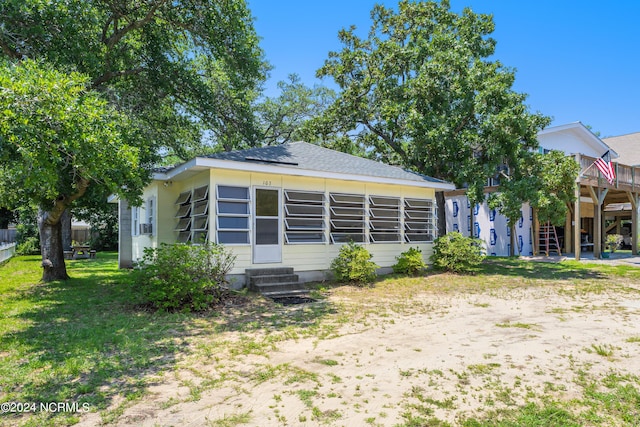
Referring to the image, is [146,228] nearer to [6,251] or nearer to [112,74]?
[112,74]

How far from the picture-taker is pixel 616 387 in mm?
3752

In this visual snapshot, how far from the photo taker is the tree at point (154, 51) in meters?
8.92

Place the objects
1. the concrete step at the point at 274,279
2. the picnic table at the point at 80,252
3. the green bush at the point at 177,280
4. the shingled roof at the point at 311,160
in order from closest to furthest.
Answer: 1. the green bush at the point at 177,280
2. the concrete step at the point at 274,279
3. the shingled roof at the point at 311,160
4. the picnic table at the point at 80,252

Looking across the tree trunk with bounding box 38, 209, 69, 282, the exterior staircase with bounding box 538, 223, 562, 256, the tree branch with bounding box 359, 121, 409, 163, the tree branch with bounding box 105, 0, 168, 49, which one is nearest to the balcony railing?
the exterior staircase with bounding box 538, 223, 562, 256

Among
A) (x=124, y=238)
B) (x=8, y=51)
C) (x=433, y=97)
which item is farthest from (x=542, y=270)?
(x=8, y=51)

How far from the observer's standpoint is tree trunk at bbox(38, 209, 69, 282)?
10.7 m

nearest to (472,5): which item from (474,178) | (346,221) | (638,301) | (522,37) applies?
(522,37)

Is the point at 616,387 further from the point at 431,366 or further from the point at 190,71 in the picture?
the point at 190,71

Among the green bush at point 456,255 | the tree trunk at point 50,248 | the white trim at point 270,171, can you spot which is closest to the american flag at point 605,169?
the green bush at point 456,255

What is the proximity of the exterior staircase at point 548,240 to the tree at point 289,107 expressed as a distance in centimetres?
1376

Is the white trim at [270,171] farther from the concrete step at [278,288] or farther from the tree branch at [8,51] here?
the tree branch at [8,51]

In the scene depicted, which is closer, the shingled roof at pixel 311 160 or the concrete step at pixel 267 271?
the concrete step at pixel 267 271

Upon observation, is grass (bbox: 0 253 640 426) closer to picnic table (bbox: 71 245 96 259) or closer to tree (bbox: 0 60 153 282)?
tree (bbox: 0 60 153 282)

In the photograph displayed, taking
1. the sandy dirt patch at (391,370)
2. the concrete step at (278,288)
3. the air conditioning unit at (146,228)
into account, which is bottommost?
the sandy dirt patch at (391,370)
